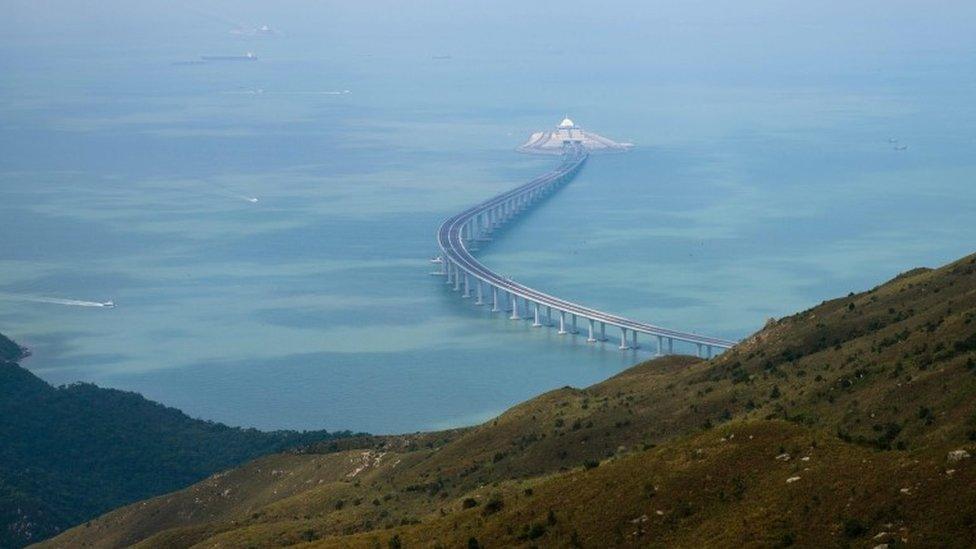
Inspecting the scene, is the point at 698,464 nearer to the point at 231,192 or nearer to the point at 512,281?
the point at 512,281

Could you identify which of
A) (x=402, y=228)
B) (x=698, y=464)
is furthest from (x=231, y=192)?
(x=698, y=464)

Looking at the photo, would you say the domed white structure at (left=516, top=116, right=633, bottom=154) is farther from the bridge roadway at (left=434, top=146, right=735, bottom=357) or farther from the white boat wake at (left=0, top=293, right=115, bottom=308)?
the white boat wake at (left=0, top=293, right=115, bottom=308)

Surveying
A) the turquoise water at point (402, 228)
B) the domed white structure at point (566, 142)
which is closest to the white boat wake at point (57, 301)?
the turquoise water at point (402, 228)

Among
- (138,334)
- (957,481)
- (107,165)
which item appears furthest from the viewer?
(107,165)

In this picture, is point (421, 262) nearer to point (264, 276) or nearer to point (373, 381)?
point (264, 276)

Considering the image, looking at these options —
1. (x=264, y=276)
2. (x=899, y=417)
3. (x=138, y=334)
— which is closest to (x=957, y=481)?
(x=899, y=417)

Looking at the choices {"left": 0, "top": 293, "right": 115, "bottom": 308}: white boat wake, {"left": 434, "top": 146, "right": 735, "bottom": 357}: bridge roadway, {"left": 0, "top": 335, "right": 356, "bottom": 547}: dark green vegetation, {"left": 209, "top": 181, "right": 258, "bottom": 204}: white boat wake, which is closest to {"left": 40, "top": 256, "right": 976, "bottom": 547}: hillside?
{"left": 0, "top": 335, "right": 356, "bottom": 547}: dark green vegetation
